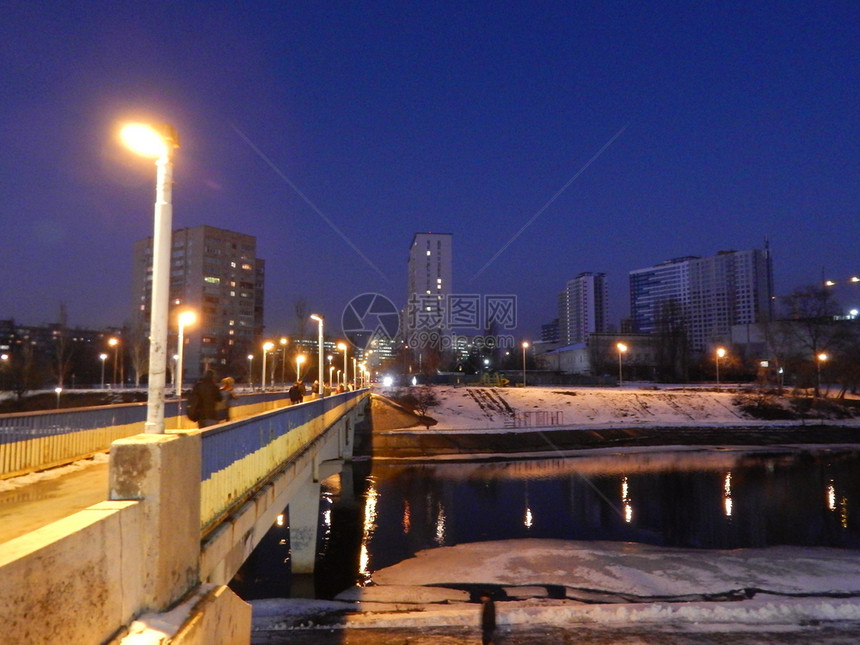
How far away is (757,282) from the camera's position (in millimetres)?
178625

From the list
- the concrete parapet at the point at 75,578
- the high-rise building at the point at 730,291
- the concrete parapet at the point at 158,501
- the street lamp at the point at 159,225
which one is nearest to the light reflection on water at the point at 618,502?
the concrete parapet at the point at 158,501

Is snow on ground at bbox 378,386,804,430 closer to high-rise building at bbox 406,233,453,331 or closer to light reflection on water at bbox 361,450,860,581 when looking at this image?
light reflection on water at bbox 361,450,860,581

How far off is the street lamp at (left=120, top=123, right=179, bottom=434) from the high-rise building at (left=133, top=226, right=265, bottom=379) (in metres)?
104

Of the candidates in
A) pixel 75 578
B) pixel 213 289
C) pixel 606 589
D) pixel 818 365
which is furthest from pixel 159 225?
pixel 213 289

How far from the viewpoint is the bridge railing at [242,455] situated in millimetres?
6902

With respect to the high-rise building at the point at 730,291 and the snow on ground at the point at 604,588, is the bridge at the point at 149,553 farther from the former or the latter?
the high-rise building at the point at 730,291

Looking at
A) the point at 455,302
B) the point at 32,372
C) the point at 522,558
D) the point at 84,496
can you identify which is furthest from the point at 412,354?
the point at 84,496

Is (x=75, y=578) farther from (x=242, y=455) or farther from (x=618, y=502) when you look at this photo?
(x=618, y=502)

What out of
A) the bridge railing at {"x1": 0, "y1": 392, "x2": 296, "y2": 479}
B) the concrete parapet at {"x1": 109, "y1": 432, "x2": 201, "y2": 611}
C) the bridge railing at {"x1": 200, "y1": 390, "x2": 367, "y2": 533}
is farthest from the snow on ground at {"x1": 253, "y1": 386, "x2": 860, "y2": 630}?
the concrete parapet at {"x1": 109, "y1": 432, "x2": 201, "y2": 611}

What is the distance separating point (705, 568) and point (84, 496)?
17.1m

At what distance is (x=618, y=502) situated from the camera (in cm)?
2853

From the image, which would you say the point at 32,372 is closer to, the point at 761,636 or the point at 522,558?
the point at 522,558

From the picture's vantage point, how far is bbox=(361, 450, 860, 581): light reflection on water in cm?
2220

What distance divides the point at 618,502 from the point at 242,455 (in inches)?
968
